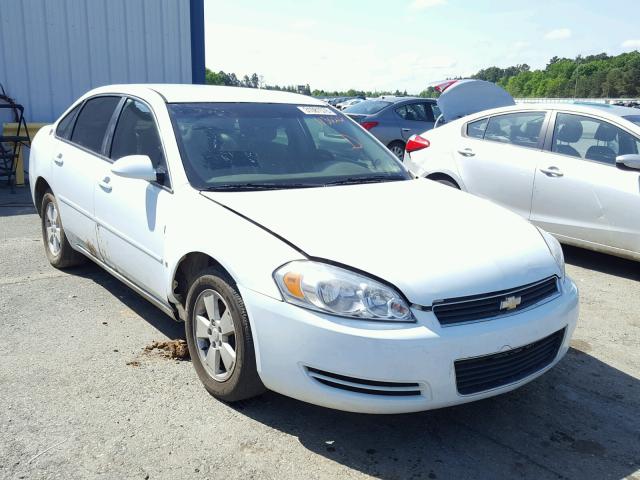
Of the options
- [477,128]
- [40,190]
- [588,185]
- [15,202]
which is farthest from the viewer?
[15,202]

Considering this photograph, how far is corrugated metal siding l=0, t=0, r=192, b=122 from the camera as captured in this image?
11.0 metres

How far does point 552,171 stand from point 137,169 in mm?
4011

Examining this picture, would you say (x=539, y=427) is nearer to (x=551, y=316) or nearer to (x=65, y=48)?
(x=551, y=316)

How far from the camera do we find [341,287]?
266 centimetres

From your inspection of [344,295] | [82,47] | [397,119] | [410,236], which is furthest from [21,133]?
[344,295]

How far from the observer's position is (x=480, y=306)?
274 cm

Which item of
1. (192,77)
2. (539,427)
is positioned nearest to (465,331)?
(539,427)

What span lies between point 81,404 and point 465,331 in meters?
1.97

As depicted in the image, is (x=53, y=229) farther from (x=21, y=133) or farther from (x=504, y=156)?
(x=21, y=133)

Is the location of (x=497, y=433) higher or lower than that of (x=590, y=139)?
lower

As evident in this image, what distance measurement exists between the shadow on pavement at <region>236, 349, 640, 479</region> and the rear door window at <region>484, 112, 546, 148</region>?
10.8 ft

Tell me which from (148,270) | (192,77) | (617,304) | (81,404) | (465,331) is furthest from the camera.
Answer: (192,77)

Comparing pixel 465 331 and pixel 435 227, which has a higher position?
pixel 435 227

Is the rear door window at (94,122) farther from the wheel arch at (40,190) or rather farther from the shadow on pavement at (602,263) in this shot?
the shadow on pavement at (602,263)
